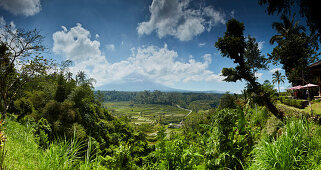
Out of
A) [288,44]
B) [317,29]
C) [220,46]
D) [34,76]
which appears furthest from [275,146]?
[34,76]

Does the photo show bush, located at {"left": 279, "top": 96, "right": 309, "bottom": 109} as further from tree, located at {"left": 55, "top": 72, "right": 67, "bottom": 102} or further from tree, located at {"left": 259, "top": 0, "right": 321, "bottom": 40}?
tree, located at {"left": 55, "top": 72, "right": 67, "bottom": 102}

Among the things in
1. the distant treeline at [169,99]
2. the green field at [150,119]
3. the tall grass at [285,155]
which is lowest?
the green field at [150,119]

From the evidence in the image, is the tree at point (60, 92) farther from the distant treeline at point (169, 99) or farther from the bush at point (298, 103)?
the distant treeline at point (169, 99)

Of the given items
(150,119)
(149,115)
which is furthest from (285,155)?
(149,115)

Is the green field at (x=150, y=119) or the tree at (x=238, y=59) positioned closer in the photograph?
the tree at (x=238, y=59)

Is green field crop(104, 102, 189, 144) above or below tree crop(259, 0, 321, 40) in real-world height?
below

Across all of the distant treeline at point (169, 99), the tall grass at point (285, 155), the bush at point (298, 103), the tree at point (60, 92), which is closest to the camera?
the tall grass at point (285, 155)

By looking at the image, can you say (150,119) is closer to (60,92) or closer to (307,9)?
(60,92)

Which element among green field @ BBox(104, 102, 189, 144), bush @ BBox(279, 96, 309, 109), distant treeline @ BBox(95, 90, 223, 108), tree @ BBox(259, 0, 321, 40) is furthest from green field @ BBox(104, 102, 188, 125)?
tree @ BBox(259, 0, 321, 40)

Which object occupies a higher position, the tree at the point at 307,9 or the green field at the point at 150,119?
the tree at the point at 307,9

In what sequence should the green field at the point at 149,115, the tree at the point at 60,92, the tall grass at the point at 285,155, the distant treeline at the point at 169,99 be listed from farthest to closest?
1. the distant treeline at the point at 169,99
2. the green field at the point at 149,115
3. the tree at the point at 60,92
4. the tall grass at the point at 285,155

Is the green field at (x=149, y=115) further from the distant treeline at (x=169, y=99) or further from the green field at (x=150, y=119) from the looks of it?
the distant treeline at (x=169, y=99)

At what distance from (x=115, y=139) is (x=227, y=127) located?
60.8 ft

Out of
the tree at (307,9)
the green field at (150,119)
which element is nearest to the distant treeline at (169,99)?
the green field at (150,119)
